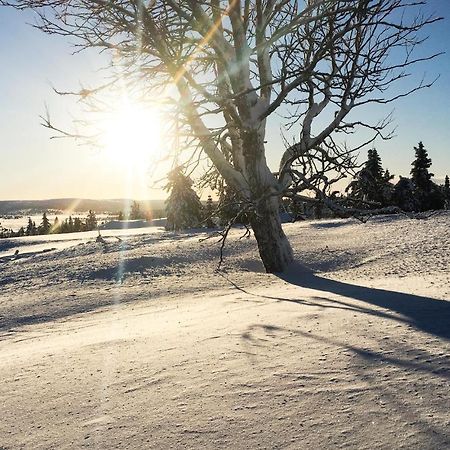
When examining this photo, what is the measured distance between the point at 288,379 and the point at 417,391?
67 centimetres

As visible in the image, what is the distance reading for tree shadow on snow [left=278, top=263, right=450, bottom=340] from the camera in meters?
3.20

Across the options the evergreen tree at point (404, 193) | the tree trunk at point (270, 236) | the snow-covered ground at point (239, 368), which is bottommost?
the snow-covered ground at point (239, 368)

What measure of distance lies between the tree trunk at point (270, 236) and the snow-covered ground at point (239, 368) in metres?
1.46

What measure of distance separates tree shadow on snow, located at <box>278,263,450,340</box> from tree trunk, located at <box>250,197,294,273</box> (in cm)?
139

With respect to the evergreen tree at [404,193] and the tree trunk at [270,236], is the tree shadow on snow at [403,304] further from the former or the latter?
the evergreen tree at [404,193]

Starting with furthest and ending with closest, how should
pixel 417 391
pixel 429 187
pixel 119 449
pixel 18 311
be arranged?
pixel 429 187, pixel 18 311, pixel 417 391, pixel 119 449

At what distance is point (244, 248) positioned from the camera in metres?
10.3

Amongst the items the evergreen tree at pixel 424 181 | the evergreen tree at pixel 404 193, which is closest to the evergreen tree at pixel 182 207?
the evergreen tree at pixel 404 193

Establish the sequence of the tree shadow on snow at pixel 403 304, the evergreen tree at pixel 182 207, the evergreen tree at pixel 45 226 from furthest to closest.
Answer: the evergreen tree at pixel 45 226 → the evergreen tree at pixel 182 207 → the tree shadow on snow at pixel 403 304

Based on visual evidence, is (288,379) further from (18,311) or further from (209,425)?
(18,311)

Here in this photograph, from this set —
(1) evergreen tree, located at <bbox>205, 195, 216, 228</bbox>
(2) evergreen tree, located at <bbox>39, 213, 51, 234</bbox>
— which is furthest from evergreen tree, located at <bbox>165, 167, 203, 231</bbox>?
(2) evergreen tree, located at <bbox>39, 213, 51, 234</bbox>

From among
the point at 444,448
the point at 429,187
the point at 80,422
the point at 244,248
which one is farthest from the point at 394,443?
the point at 429,187

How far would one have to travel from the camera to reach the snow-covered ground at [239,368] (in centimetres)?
189

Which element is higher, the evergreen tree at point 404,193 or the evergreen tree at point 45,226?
the evergreen tree at point 404,193
